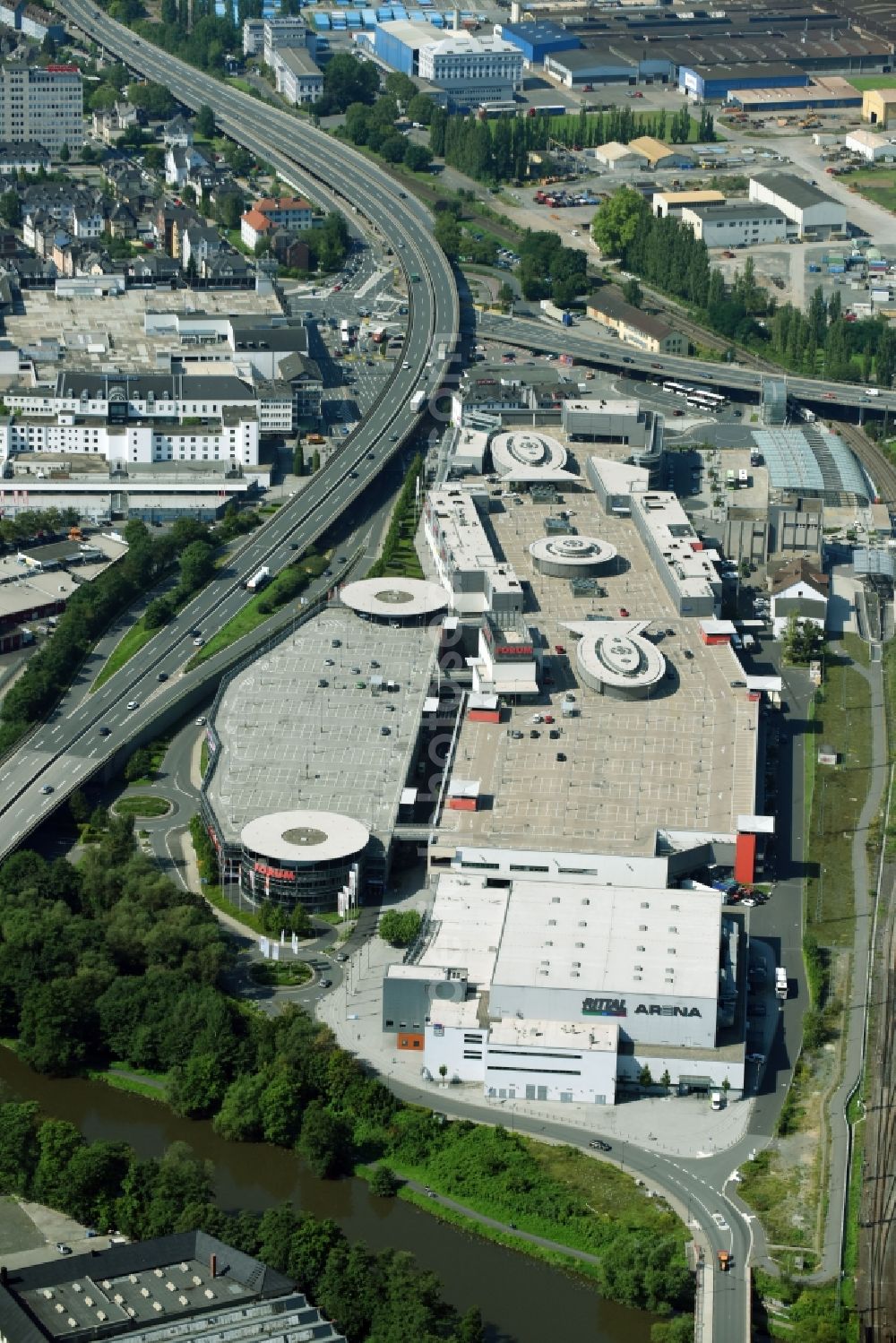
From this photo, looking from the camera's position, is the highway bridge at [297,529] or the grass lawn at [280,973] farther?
the grass lawn at [280,973]

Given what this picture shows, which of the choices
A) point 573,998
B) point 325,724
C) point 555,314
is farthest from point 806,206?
point 573,998

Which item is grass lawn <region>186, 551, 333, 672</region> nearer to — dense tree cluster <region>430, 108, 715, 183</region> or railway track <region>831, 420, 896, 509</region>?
railway track <region>831, 420, 896, 509</region>

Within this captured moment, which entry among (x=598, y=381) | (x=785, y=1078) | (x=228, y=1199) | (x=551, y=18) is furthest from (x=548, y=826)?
(x=551, y=18)

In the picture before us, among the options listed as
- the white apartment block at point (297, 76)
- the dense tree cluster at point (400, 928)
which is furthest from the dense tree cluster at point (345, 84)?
the dense tree cluster at point (400, 928)

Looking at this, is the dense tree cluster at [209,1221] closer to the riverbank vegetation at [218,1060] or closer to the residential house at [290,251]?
the riverbank vegetation at [218,1060]

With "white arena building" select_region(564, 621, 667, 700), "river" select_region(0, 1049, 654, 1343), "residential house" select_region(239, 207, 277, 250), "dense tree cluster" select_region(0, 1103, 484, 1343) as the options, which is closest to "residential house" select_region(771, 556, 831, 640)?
"white arena building" select_region(564, 621, 667, 700)
